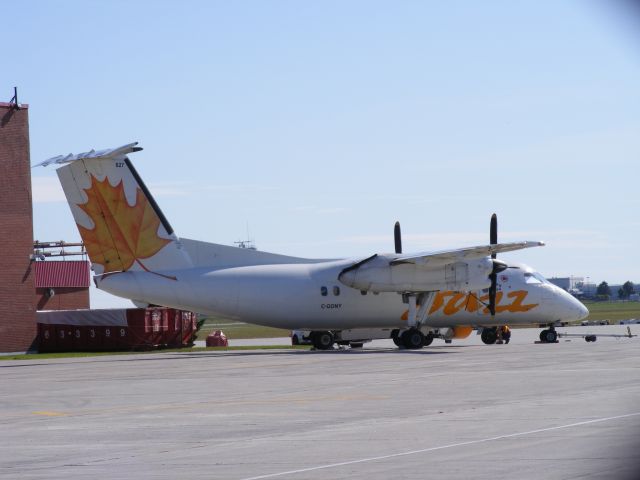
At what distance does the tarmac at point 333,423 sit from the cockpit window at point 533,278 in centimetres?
1714

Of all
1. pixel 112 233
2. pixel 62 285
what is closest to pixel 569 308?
pixel 112 233

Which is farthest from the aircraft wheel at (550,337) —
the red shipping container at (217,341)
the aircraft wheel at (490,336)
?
the red shipping container at (217,341)

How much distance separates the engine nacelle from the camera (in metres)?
41.8

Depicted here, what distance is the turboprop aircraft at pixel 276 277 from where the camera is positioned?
39250 millimetres

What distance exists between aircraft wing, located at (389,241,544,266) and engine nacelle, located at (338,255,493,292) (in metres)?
0.35

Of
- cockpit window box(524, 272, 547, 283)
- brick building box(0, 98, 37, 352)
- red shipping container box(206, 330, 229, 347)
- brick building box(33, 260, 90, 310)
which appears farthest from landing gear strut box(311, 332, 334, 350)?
brick building box(33, 260, 90, 310)

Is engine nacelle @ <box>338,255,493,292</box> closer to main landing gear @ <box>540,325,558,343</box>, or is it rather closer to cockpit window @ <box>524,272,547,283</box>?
cockpit window @ <box>524,272,547,283</box>

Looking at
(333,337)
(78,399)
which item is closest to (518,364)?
(78,399)

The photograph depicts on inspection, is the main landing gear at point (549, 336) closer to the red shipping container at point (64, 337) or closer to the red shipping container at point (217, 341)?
the red shipping container at point (217, 341)

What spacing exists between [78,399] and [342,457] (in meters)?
11.1

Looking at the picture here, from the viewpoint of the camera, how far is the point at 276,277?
41.4 metres

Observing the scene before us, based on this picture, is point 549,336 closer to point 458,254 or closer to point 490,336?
point 490,336

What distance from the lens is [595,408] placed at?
1712cm

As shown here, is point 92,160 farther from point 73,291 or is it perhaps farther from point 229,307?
point 73,291
